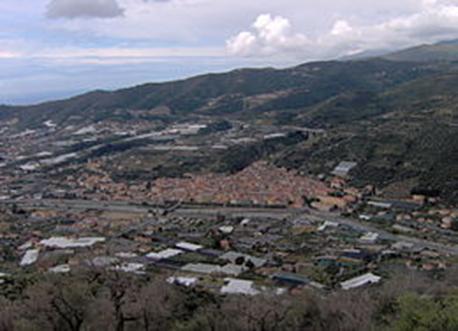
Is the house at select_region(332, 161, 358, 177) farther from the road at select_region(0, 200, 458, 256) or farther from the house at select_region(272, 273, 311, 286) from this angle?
the house at select_region(272, 273, 311, 286)

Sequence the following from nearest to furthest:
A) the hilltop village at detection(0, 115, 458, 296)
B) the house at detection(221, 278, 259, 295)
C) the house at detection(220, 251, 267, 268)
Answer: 1. the house at detection(221, 278, 259, 295)
2. the hilltop village at detection(0, 115, 458, 296)
3. the house at detection(220, 251, 267, 268)

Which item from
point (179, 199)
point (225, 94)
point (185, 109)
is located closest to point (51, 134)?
point (185, 109)

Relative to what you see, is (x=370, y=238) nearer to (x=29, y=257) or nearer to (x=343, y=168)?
(x=343, y=168)

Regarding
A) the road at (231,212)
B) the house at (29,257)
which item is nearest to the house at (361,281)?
the road at (231,212)

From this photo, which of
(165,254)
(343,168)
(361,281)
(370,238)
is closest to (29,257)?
(165,254)

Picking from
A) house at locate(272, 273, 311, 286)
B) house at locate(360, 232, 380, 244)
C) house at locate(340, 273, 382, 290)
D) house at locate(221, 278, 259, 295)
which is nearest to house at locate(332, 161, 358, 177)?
house at locate(360, 232, 380, 244)
